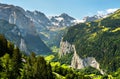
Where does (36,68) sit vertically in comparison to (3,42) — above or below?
below

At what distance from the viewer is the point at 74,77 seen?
149 metres

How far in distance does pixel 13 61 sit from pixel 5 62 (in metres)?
2.84

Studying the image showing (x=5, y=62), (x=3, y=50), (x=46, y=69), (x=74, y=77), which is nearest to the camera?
(x=5, y=62)

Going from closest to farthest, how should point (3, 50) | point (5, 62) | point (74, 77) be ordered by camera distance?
point (5, 62) → point (3, 50) → point (74, 77)

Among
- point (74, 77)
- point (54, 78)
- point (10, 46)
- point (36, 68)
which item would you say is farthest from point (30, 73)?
point (74, 77)

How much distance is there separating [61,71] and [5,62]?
5646 centimetres

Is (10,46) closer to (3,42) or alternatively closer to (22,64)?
(3,42)

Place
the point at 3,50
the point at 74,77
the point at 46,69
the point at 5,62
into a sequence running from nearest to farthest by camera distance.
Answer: the point at 5,62 → the point at 46,69 → the point at 3,50 → the point at 74,77

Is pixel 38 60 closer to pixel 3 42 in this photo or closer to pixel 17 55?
pixel 17 55

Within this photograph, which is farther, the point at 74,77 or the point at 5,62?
the point at 74,77

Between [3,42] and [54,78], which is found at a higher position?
[3,42]

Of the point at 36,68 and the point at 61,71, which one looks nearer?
the point at 36,68

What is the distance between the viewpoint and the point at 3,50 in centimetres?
12131

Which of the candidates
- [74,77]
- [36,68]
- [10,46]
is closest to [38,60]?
[36,68]
